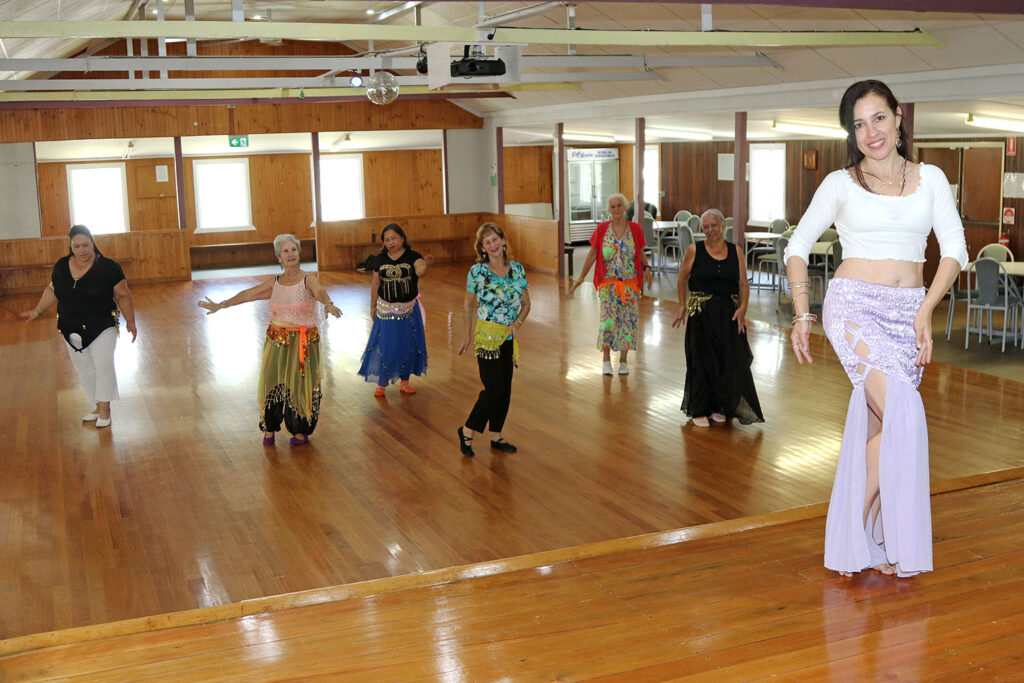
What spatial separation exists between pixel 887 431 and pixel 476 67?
515 cm

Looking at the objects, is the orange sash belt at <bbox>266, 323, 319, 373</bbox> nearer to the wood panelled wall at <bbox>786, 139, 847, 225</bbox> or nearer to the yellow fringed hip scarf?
the yellow fringed hip scarf

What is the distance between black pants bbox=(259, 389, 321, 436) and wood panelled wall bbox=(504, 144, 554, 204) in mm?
16394

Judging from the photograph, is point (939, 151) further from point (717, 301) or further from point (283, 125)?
point (283, 125)

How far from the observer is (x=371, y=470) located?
6.37 meters

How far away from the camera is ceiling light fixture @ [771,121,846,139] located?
15690 mm

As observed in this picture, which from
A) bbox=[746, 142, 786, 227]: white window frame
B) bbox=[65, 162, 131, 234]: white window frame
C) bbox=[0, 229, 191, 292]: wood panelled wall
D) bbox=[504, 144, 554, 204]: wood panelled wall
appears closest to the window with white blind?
bbox=[504, 144, 554, 204]: wood panelled wall

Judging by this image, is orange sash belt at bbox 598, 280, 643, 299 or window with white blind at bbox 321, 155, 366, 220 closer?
orange sash belt at bbox 598, 280, 643, 299

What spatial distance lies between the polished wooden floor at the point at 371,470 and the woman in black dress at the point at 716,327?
8.0 inches

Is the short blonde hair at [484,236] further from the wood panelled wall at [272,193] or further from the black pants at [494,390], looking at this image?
the wood panelled wall at [272,193]

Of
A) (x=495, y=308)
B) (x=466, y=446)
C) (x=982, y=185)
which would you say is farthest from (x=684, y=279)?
(x=982, y=185)

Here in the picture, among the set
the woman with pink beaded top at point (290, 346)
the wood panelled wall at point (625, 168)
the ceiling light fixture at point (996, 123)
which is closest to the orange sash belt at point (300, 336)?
the woman with pink beaded top at point (290, 346)

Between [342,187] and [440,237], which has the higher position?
[342,187]

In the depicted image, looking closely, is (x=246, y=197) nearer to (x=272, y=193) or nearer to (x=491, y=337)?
(x=272, y=193)

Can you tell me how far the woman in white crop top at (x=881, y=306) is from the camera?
11.2ft
